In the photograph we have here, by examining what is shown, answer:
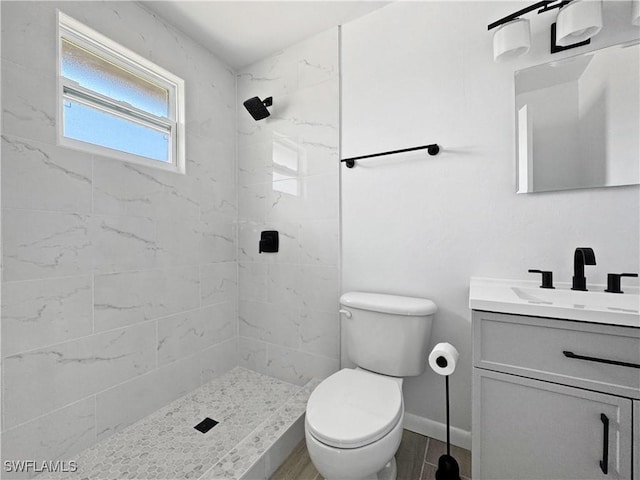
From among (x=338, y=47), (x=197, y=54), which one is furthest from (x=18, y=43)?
(x=338, y=47)

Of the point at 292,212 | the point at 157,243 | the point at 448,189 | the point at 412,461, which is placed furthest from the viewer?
the point at 292,212

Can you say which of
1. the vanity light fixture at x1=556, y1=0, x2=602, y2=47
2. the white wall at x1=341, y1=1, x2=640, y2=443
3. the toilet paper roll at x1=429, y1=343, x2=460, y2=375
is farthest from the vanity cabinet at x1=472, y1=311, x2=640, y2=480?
the vanity light fixture at x1=556, y1=0, x2=602, y2=47

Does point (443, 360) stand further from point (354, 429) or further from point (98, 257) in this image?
point (98, 257)

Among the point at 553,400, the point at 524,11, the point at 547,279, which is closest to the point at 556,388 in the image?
the point at 553,400

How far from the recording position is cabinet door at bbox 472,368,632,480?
850 millimetres

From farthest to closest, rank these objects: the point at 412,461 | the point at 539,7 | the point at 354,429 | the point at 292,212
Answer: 1. the point at 292,212
2. the point at 412,461
3. the point at 539,7
4. the point at 354,429

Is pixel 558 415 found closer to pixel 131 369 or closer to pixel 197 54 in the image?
pixel 131 369

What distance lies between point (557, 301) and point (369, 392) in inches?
32.7

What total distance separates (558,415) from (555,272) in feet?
2.06

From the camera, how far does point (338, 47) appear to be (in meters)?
1.81

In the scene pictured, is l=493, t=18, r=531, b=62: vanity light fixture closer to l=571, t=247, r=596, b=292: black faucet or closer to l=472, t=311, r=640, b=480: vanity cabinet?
l=571, t=247, r=596, b=292: black faucet

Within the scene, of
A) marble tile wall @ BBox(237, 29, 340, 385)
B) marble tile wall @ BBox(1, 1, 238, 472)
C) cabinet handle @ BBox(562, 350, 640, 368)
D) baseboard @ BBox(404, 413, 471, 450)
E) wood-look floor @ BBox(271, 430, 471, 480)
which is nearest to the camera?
cabinet handle @ BBox(562, 350, 640, 368)

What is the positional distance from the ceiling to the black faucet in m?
1.65

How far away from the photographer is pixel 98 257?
1441 mm
